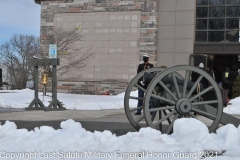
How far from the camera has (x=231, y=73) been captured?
23.5 m

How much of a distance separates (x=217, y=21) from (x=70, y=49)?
8809 mm

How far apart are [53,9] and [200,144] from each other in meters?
24.0

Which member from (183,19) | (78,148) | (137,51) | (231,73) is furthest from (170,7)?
(78,148)

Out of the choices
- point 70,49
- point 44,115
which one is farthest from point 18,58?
point 44,115

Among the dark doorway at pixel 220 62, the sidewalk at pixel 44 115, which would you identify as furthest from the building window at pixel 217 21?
the sidewalk at pixel 44 115

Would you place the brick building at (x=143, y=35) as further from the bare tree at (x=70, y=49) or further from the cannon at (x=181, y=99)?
the cannon at (x=181, y=99)

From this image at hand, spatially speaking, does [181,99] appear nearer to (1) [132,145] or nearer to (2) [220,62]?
(1) [132,145]

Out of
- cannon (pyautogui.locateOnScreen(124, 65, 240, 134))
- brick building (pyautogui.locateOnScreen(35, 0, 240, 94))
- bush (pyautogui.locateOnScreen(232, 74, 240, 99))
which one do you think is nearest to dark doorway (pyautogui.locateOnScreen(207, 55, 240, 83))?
brick building (pyautogui.locateOnScreen(35, 0, 240, 94))

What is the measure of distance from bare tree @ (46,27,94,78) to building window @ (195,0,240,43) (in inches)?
262

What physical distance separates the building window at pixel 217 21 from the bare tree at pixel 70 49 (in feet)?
21.8

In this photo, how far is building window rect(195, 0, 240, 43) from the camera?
25.6 meters

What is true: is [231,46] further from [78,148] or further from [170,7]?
[78,148]

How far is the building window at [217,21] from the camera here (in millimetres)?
25641

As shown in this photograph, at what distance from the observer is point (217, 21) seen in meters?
25.9
